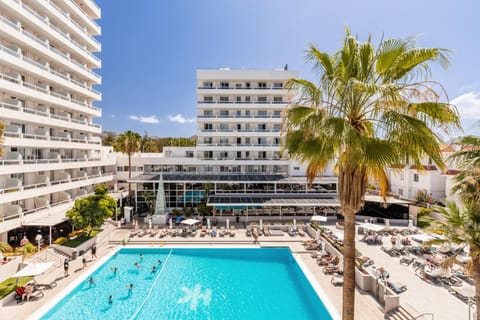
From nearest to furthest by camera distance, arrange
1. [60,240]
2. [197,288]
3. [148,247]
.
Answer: [197,288] → [60,240] → [148,247]

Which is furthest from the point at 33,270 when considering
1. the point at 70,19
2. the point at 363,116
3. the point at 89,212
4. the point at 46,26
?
the point at 70,19

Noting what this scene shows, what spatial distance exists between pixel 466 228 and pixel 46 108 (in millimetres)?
39865

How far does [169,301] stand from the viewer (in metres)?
17.8

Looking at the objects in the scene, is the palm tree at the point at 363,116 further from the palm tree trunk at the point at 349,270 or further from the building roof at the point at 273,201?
the building roof at the point at 273,201

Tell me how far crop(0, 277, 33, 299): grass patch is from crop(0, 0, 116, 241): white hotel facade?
5.80 meters

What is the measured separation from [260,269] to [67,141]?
1221 inches

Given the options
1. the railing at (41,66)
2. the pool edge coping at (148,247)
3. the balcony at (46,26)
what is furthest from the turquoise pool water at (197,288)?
the balcony at (46,26)

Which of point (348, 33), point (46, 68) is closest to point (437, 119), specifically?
point (348, 33)

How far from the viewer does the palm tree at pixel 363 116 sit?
6.05 m

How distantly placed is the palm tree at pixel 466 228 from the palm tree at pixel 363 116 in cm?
440

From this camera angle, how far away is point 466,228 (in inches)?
344

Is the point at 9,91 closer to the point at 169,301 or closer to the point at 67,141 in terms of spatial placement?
the point at 67,141

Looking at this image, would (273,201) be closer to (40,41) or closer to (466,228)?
(466,228)

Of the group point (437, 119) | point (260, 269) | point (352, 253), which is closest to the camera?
point (437, 119)
